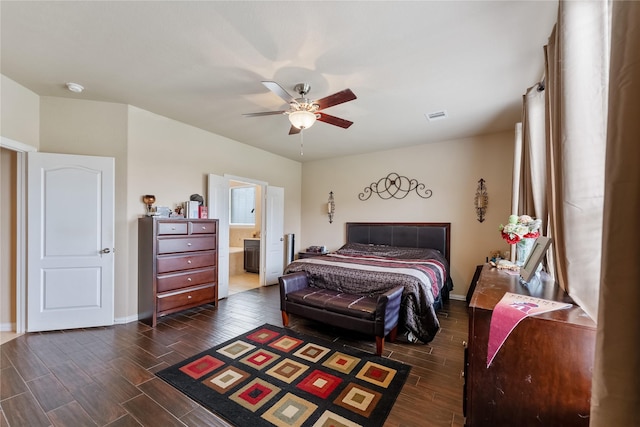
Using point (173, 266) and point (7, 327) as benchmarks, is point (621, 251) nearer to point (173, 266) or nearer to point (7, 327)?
point (173, 266)

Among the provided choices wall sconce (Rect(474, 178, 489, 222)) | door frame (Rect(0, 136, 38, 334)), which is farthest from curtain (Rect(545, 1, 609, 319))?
door frame (Rect(0, 136, 38, 334))

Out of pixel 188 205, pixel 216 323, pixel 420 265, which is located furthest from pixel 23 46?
pixel 420 265

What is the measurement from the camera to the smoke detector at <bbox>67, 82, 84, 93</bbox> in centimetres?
287

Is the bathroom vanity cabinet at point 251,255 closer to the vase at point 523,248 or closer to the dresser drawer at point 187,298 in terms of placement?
the dresser drawer at point 187,298

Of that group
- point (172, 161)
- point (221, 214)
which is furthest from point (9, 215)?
point (221, 214)

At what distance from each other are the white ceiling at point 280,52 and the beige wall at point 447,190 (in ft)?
3.17

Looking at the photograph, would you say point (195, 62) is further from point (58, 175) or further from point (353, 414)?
point (353, 414)

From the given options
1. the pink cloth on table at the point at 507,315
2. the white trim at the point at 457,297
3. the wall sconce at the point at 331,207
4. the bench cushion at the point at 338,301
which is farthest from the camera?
the wall sconce at the point at 331,207

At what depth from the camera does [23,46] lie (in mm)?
2248

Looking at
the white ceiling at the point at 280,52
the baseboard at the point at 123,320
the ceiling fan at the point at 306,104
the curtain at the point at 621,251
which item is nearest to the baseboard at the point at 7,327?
the baseboard at the point at 123,320

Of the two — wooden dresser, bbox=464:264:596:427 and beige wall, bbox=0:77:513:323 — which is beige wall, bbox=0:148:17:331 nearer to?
beige wall, bbox=0:77:513:323

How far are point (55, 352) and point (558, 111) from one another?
14.8 ft

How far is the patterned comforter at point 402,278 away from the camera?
2.90 metres

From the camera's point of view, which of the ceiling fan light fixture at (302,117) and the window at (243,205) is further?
the window at (243,205)
